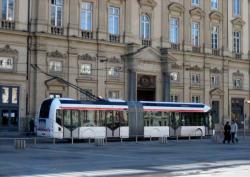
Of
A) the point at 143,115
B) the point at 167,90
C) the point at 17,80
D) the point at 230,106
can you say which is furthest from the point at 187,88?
the point at 17,80

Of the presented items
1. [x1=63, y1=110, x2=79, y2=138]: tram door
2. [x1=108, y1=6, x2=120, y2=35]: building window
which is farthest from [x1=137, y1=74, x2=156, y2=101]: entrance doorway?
[x1=63, y1=110, x2=79, y2=138]: tram door

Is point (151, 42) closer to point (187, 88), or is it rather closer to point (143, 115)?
point (187, 88)

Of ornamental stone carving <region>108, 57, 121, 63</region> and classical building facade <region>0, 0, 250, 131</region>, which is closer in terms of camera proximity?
classical building facade <region>0, 0, 250, 131</region>

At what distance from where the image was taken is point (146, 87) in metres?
54.7

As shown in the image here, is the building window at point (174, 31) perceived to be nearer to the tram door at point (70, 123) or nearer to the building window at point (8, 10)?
the building window at point (8, 10)

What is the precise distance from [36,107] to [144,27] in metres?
15.3

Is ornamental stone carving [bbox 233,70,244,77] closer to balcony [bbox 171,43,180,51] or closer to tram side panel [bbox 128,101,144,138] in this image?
balcony [bbox 171,43,180,51]

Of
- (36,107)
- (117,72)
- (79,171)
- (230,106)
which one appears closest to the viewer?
(79,171)

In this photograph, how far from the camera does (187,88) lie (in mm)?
58312

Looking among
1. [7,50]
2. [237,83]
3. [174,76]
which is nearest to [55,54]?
[7,50]

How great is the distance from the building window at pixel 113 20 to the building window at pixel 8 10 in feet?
33.5

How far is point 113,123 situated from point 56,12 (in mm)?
12533

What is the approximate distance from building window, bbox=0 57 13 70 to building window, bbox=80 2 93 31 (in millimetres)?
8282

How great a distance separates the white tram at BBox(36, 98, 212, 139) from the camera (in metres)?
38.7
